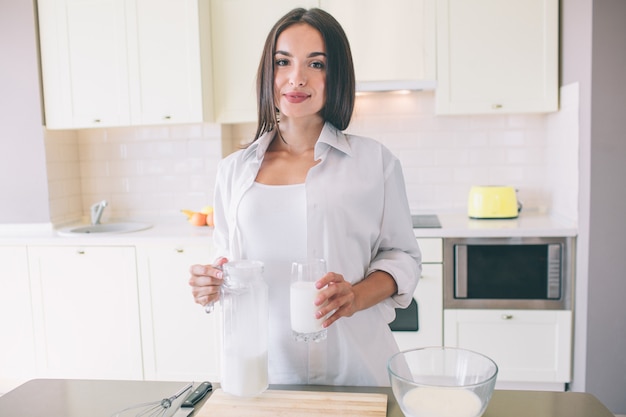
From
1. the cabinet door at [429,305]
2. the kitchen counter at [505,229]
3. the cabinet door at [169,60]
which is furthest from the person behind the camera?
the cabinet door at [169,60]

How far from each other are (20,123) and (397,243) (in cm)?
275

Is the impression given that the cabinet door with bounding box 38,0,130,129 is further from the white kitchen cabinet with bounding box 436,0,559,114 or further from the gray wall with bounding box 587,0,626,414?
the gray wall with bounding box 587,0,626,414

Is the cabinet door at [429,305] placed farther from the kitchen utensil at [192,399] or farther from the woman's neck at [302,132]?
the kitchen utensil at [192,399]

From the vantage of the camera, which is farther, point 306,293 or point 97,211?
point 97,211

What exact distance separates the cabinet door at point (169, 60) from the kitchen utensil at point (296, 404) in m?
2.32

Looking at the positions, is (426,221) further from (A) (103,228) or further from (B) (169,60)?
(A) (103,228)

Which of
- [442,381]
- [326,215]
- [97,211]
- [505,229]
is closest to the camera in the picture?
[442,381]

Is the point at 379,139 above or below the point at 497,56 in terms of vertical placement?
below

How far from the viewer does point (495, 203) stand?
10.3 feet

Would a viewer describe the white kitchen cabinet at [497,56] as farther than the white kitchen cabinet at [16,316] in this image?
No

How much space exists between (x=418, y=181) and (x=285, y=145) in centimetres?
213

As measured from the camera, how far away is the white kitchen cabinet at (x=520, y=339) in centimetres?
289

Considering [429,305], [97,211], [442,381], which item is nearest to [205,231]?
[97,211]

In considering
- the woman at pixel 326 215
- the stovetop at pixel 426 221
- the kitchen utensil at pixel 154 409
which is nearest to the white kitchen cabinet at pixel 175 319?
the stovetop at pixel 426 221
